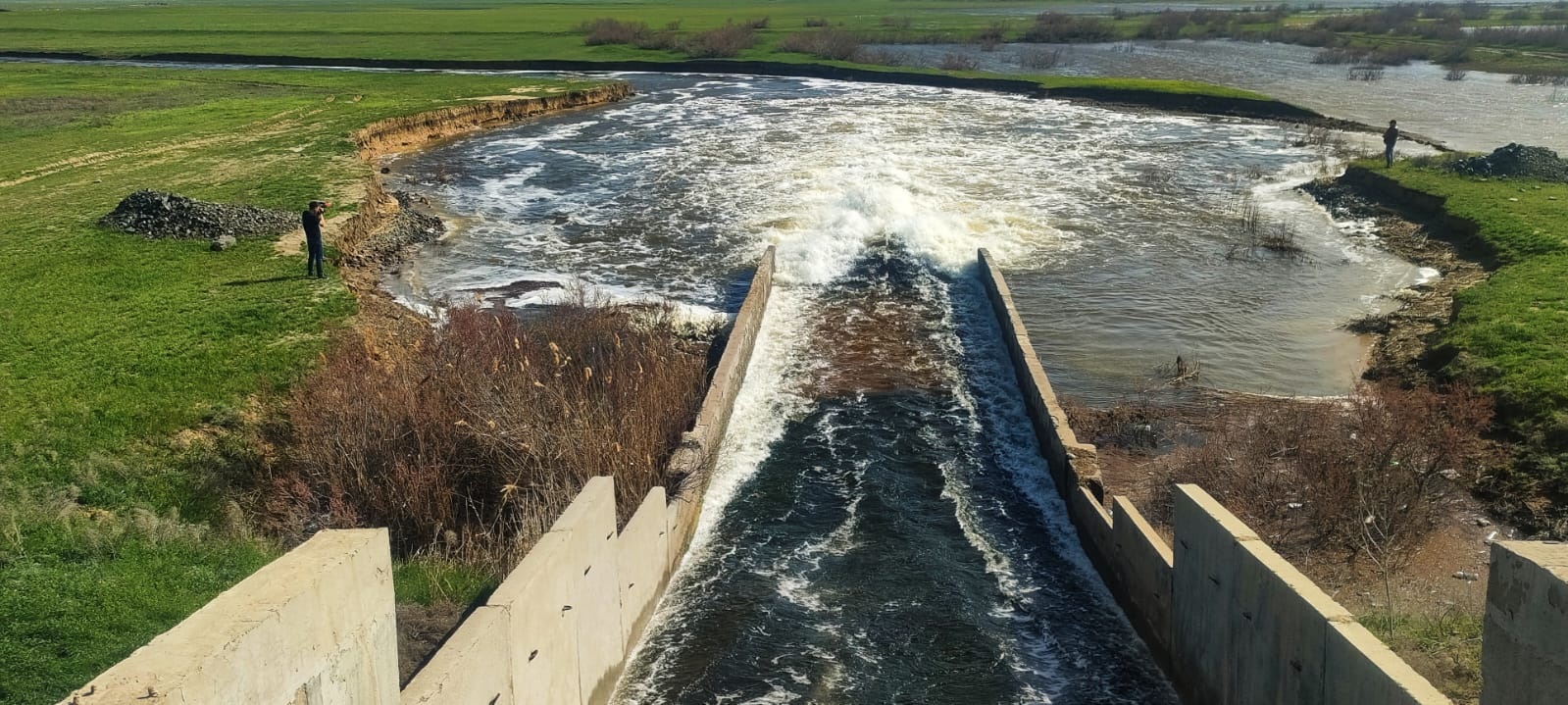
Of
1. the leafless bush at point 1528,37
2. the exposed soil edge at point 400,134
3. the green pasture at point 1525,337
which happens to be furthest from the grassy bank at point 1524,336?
the leafless bush at point 1528,37

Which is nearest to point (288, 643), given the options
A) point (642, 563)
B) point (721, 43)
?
point (642, 563)

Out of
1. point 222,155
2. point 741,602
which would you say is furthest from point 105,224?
point 741,602

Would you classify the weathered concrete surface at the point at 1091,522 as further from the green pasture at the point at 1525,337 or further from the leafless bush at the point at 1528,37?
the leafless bush at the point at 1528,37

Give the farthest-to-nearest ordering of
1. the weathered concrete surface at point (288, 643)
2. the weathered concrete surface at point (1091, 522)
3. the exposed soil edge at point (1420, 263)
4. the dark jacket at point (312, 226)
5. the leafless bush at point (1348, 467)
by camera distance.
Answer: the dark jacket at point (312, 226), the exposed soil edge at point (1420, 263), the leafless bush at point (1348, 467), the weathered concrete surface at point (1091, 522), the weathered concrete surface at point (288, 643)

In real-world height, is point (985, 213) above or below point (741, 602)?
above

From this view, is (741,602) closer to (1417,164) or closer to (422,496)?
(422,496)

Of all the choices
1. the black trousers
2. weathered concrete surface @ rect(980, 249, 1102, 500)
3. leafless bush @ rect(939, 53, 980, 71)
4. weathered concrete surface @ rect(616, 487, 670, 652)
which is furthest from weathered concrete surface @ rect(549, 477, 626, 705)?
leafless bush @ rect(939, 53, 980, 71)

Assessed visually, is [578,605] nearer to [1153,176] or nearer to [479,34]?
[1153,176]
